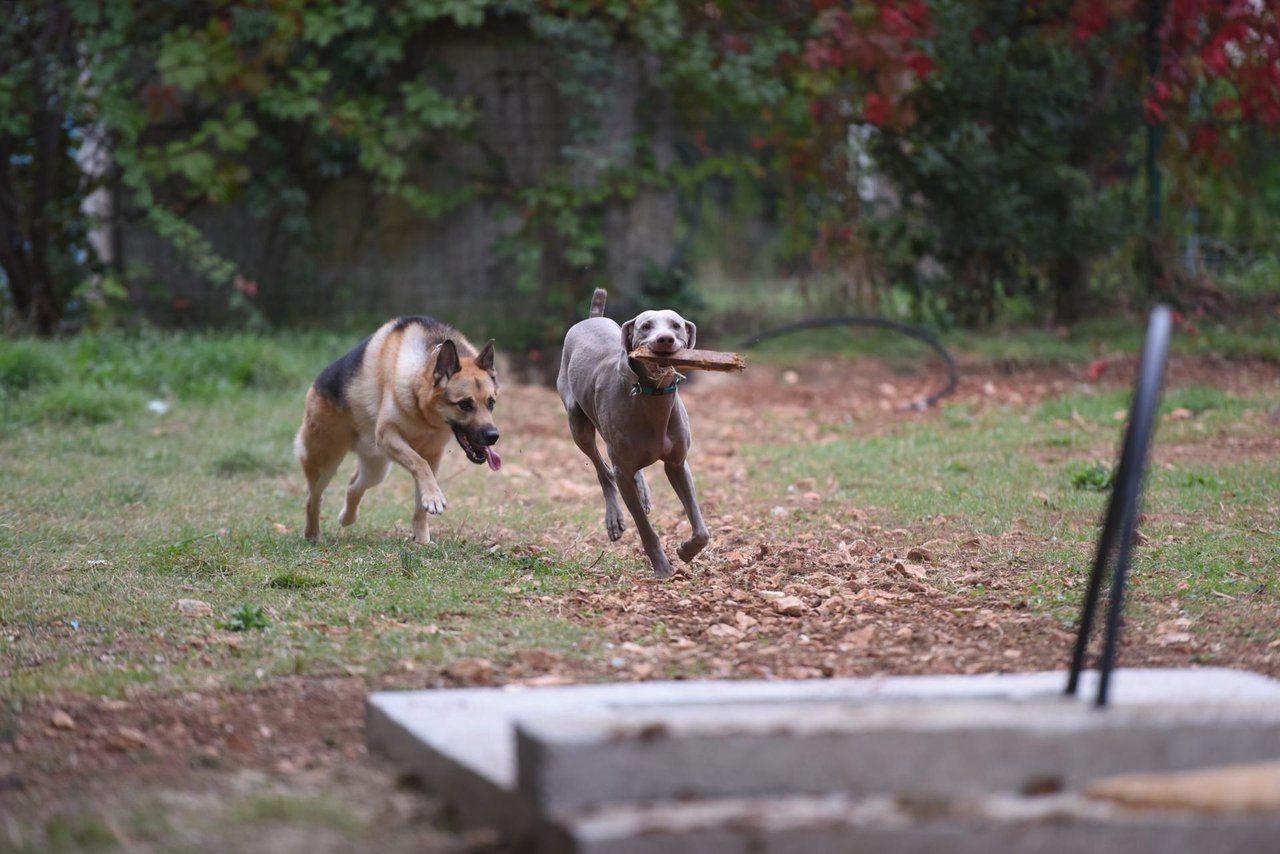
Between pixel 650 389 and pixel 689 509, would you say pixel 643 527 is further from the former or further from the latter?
pixel 650 389

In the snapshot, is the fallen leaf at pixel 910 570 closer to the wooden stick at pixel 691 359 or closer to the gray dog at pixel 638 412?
the gray dog at pixel 638 412

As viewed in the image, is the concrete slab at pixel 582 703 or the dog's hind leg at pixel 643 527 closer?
the concrete slab at pixel 582 703

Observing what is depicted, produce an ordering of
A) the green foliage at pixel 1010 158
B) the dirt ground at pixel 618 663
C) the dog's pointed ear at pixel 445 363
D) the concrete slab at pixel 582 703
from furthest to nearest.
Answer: the green foliage at pixel 1010 158, the dog's pointed ear at pixel 445 363, the dirt ground at pixel 618 663, the concrete slab at pixel 582 703

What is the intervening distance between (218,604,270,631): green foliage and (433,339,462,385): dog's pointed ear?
188 cm

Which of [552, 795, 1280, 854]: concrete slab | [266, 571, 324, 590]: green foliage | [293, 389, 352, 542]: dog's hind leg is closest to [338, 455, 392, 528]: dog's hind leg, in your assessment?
[293, 389, 352, 542]: dog's hind leg

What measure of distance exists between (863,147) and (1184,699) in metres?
11.5

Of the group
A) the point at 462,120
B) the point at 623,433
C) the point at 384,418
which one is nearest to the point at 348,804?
the point at 623,433

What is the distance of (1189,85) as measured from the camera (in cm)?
1261

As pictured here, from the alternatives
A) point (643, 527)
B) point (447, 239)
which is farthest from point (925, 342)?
point (643, 527)

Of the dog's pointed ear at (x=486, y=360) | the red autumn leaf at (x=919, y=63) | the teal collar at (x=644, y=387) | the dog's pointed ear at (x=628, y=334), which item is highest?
the red autumn leaf at (x=919, y=63)

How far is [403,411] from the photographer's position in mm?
6797

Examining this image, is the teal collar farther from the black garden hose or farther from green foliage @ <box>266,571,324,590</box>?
the black garden hose

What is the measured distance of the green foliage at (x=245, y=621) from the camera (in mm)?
4938

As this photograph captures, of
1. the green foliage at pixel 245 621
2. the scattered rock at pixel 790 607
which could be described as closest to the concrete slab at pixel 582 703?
the scattered rock at pixel 790 607
